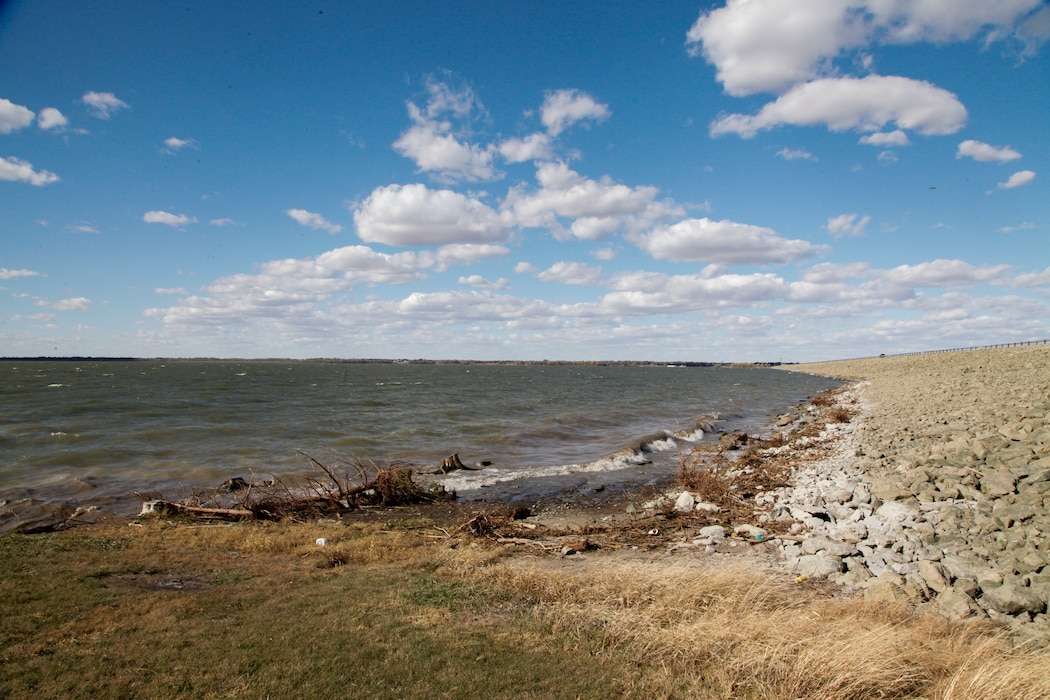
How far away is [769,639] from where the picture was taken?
542 cm

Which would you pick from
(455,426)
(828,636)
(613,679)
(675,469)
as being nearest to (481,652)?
(613,679)

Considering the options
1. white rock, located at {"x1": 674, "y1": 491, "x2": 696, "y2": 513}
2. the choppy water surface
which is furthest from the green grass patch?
the choppy water surface

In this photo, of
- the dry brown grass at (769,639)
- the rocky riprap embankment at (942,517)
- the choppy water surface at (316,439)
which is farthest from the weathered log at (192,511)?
the rocky riprap embankment at (942,517)

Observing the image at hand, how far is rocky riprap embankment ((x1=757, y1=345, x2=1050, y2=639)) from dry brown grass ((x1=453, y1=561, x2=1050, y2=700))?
2.90ft

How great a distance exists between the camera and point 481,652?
542 cm

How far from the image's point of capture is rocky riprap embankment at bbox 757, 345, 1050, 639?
6730mm

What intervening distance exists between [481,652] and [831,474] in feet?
41.8

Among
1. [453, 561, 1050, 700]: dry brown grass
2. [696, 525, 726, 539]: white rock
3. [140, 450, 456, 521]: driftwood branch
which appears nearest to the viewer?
[453, 561, 1050, 700]: dry brown grass

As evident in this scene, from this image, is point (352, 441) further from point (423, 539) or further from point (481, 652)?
point (481, 652)

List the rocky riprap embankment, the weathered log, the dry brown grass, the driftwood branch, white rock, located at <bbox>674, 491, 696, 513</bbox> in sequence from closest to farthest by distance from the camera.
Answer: the dry brown grass → the rocky riprap embankment → the weathered log → the driftwood branch → white rock, located at <bbox>674, 491, 696, 513</bbox>

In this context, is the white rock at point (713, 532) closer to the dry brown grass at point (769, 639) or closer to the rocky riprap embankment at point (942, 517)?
the rocky riprap embankment at point (942, 517)

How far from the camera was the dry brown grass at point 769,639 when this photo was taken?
183 inches

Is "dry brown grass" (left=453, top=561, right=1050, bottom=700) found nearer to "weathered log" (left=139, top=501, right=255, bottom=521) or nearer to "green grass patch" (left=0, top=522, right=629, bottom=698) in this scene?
"green grass patch" (left=0, top=522, right=629, bottom=698)

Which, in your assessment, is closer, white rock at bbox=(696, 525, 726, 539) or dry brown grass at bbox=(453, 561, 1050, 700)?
dry brown grass at bbox=(453, 561, 1050, 700)
